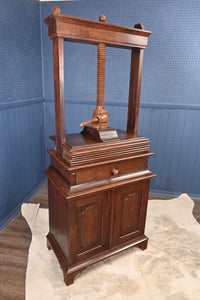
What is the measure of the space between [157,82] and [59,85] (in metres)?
2.00

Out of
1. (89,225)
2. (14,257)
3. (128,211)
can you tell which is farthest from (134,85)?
(14,257)

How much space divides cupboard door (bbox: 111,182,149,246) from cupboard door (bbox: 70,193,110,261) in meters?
0.10

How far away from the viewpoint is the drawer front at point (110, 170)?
1.70 m

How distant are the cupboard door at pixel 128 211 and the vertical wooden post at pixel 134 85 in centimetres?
60

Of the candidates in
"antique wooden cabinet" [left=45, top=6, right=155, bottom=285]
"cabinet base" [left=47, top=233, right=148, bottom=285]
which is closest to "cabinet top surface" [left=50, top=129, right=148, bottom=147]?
"antique wooden cabinet" [left=45, top=6, right=155, bottom=285]

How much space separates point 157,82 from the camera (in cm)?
316

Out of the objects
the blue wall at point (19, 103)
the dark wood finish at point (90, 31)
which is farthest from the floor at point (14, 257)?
the dark wood finish at point (90, 31)

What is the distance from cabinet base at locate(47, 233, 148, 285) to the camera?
72.7 inches

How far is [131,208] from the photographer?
208cm

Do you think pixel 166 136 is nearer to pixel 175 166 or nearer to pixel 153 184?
pixel 175 166

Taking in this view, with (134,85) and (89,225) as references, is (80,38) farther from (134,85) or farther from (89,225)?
(89,225)

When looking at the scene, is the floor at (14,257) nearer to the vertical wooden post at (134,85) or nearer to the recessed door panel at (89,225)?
the recessed door panel at (89,225)

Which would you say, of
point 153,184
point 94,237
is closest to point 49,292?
point 94,237

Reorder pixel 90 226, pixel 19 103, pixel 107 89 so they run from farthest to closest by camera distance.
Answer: pixel 107 89 < pixel 19 103 < pixel 90 226
